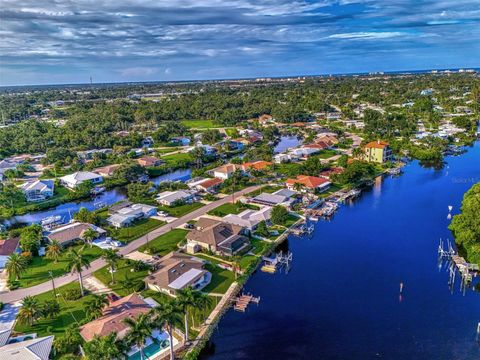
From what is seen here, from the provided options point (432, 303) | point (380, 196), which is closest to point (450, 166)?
point (380, 196)

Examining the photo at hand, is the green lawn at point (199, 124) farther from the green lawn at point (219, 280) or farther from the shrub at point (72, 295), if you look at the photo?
the shrub at point (72, 295)

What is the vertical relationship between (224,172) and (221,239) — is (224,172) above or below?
above

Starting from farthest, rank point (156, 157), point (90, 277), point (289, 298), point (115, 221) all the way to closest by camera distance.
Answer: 1. point (156, 157)
2. point (115, 221)
3. point (90, 277)
4. point (289, 298)

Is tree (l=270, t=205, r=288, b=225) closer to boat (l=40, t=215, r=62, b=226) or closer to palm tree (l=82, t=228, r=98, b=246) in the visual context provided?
palm tree (l=82, t=228, r=98, b=246)

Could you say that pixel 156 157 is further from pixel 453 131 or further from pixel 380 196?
pixel 453 131

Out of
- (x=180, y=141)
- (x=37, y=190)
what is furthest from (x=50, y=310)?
(x=180, y=141)

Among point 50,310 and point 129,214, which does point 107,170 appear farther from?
point 50,310
